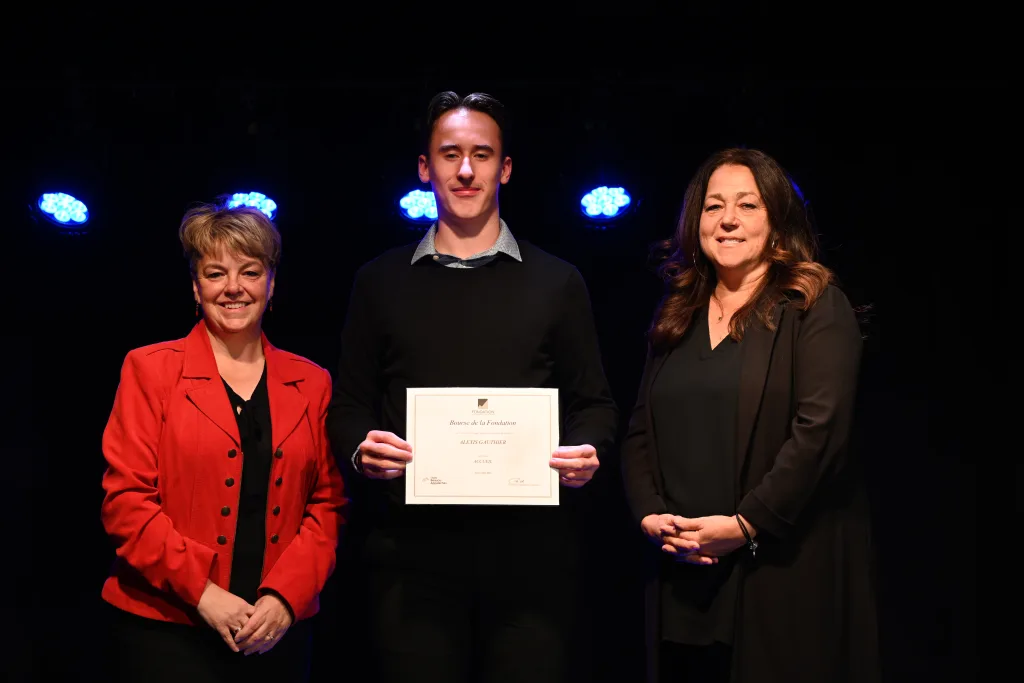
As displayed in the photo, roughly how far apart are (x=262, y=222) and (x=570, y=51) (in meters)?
1.96

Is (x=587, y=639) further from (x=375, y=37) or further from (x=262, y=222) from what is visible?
(x=375, y=37)

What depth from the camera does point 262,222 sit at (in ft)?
9.21

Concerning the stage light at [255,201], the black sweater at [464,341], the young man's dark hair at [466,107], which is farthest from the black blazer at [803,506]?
the stage light at [255,201]

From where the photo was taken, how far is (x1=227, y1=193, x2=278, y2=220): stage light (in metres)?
4.02

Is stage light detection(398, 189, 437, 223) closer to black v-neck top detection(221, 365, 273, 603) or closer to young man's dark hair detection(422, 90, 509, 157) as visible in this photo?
young man's dark hair detection(422, 90, 509, 157)

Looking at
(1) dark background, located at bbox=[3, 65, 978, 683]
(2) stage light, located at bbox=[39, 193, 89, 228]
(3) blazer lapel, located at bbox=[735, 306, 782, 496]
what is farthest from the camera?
(1) dark background, located at bbox=[3, 65, 978, 683]

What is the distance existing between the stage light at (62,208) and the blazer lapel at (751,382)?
2977 millimetres

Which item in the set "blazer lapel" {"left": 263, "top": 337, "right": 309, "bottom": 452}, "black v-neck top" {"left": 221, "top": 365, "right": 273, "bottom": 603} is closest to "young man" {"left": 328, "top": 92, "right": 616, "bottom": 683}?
"blazer lapel" {"left": 263, "top": 337, "right": 309, "bottom": 452}

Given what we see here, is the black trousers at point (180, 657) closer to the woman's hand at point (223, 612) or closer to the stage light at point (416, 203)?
the woman's hand at point (223, 612)

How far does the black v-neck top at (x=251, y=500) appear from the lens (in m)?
2.58

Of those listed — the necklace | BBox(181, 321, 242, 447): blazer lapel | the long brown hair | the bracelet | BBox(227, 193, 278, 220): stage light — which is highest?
BBox(227, 193, 278, 220): stage light

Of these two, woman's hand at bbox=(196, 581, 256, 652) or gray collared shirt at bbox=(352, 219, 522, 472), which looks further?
gray collared shirt at bbox=(352, 219, 522, 472)

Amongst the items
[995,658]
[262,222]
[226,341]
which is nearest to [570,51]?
[262,222]

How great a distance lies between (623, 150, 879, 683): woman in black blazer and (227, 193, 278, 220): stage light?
206cm
